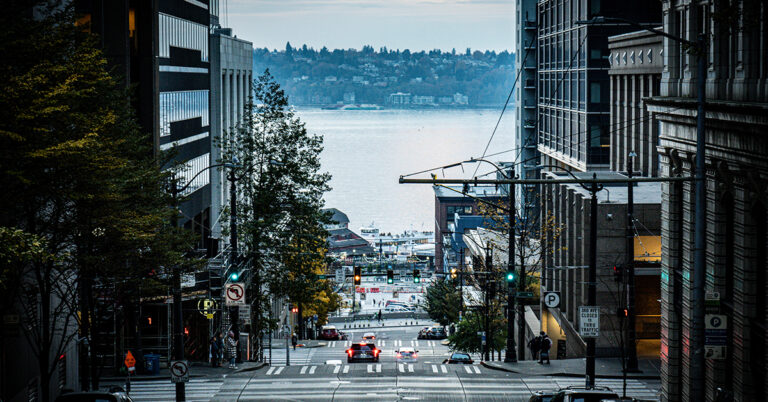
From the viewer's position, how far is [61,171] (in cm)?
2527

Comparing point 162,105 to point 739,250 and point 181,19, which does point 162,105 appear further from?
point 739,250

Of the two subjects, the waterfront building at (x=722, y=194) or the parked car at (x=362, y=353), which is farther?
the parked car at (x=362, y=353)

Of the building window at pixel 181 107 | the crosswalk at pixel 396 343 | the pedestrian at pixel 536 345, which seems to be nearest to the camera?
the pedestrian at pixel 536 345

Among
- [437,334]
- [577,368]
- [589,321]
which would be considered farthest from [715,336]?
[437,334]

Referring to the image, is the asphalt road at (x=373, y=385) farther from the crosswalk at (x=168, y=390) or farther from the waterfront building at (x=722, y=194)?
the waterfront building at (x=722, y=194)

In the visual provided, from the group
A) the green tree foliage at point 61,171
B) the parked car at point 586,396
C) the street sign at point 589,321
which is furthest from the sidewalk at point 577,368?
the parked car at point 586,396

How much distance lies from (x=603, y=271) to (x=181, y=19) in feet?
116

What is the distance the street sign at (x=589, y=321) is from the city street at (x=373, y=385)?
2447 mm

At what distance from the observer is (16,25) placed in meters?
22.7

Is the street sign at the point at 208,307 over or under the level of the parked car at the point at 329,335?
over

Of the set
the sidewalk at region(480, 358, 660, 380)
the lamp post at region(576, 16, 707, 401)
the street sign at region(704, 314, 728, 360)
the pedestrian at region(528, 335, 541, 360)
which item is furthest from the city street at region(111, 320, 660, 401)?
the lamp post at region(576, 16, 707, 401)

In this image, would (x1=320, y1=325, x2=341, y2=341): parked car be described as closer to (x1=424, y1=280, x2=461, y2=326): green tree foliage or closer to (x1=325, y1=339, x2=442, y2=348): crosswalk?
(x1=325, y1=339, x2=442, y2=348): crosswalk

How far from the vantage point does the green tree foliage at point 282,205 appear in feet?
177

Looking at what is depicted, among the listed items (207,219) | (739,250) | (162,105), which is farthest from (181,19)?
(739,250)
